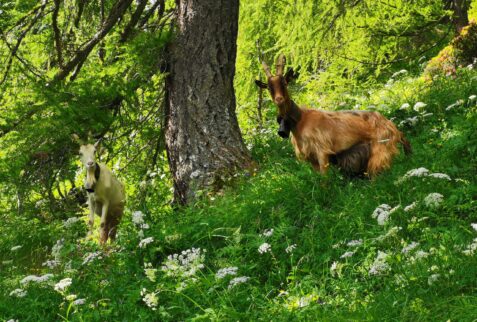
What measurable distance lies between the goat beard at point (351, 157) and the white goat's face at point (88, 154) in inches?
92.0

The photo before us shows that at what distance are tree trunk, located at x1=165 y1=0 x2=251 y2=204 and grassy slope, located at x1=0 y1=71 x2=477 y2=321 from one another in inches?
22.9

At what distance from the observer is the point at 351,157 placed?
6988mm

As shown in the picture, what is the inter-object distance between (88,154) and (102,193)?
0.58m

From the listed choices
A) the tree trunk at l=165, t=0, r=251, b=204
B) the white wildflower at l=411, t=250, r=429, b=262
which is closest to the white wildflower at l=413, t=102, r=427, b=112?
the tree trunk at l=165, t=0, r=251, b=204

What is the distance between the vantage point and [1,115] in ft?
24.2

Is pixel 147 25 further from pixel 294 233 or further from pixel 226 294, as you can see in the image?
pixel 226 294

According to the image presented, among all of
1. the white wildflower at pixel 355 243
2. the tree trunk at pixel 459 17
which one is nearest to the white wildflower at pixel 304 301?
the white wildflower at pixel 355 243

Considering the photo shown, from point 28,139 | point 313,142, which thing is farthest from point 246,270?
point 28,139

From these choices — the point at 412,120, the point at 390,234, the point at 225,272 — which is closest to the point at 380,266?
the point at 390,234

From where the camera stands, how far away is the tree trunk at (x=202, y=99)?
7.71 meters

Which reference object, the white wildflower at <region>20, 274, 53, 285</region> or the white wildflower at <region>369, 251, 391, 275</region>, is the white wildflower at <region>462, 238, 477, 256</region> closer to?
the white wildflower at <region>369, 251, 391, 275</region>

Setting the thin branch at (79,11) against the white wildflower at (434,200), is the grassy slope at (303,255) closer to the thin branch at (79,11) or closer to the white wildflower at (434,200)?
the white wildflower at (434,200)

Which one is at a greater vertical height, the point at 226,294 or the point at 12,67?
the point at 12,67

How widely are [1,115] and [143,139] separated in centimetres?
213
